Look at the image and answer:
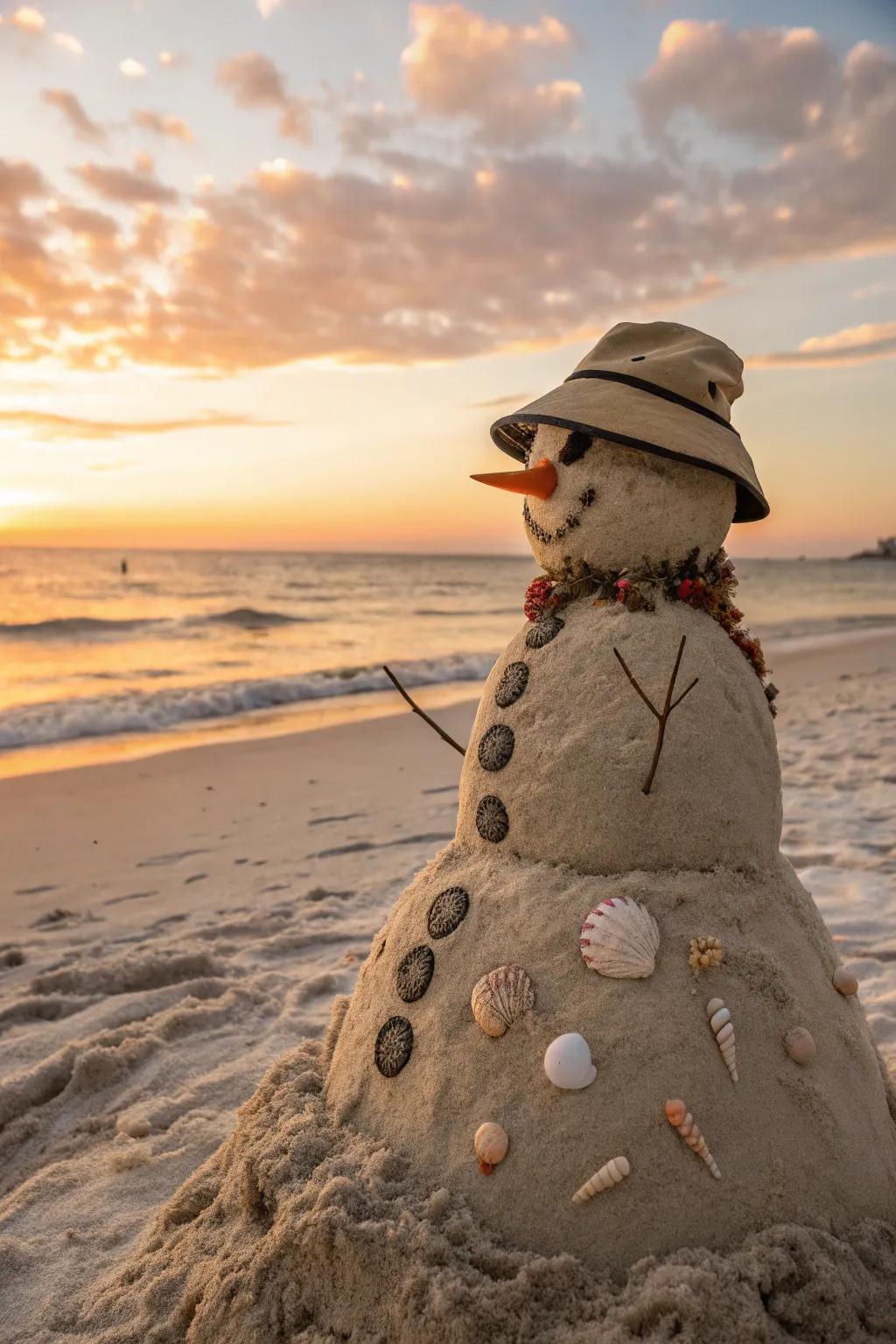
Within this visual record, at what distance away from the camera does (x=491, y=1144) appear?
82.2 inches

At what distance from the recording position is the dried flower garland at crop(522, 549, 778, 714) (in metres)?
2.52

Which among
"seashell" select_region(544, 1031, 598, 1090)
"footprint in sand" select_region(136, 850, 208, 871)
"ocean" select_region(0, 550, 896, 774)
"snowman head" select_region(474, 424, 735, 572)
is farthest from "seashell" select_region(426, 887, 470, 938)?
"ocean" select_region(0, 550, 896, 774)

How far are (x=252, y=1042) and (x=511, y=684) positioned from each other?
2664 mm

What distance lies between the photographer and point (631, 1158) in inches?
79.9

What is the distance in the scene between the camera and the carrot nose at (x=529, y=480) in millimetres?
2590

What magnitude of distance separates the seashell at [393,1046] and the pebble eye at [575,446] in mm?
1586

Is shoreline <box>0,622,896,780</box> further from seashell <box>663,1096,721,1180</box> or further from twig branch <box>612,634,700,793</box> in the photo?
seashell <box>663,1096,721,1180</box>

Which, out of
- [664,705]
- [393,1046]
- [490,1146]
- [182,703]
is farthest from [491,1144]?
[182,703]

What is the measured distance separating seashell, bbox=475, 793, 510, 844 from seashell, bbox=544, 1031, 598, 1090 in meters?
0.57

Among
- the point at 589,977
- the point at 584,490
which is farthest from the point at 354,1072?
the point at 584,490

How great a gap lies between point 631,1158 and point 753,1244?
0.98 ft

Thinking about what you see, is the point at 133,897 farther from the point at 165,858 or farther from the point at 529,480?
the point at 529,480

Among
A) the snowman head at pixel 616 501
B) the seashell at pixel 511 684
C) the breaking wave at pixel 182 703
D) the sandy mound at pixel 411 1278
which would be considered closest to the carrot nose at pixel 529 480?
the snowman head at pixel 616 501

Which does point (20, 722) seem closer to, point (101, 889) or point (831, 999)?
point (101, 889)
